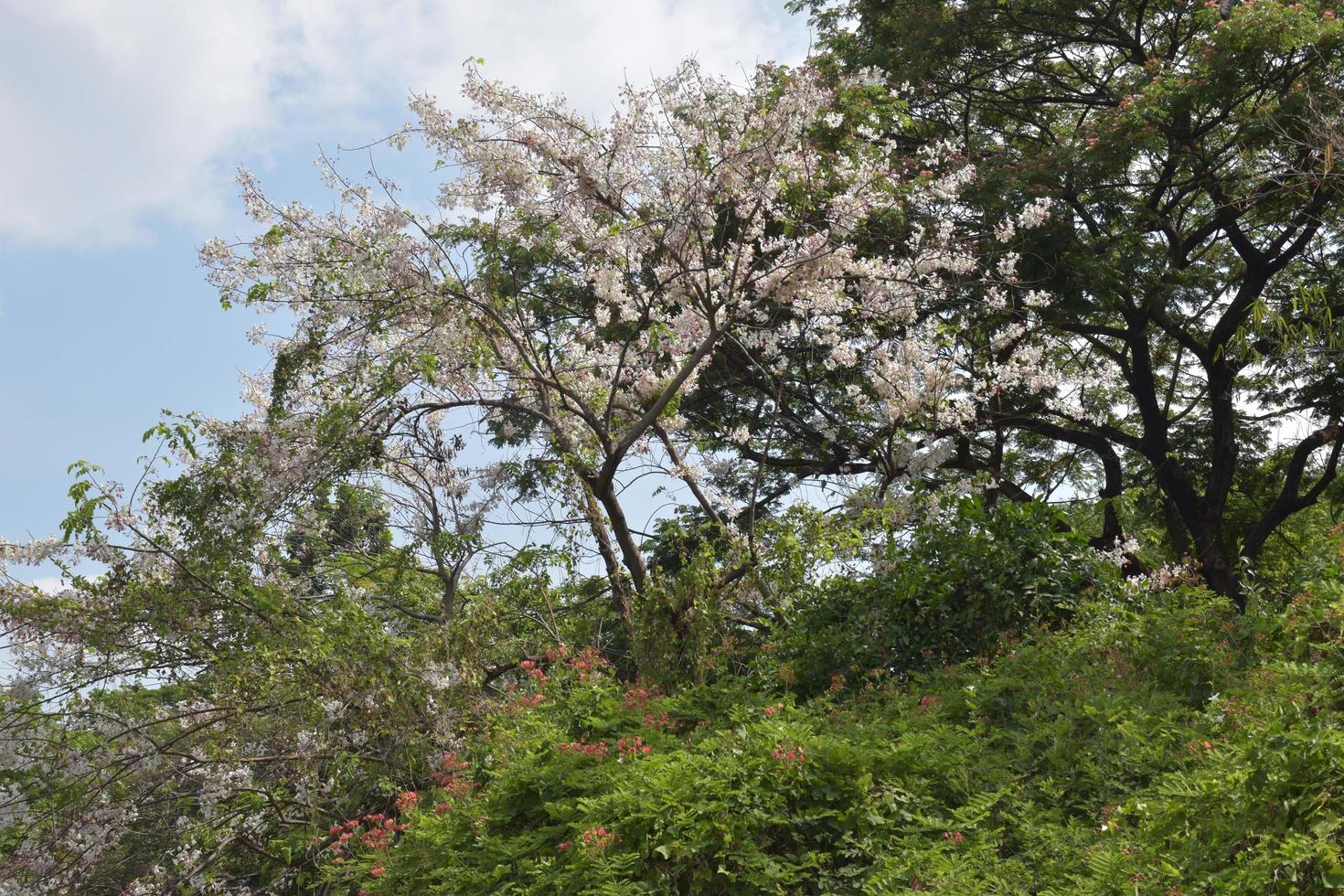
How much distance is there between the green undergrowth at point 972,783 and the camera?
313 cm

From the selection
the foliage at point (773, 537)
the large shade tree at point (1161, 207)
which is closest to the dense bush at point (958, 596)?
the foliage at point (773, 537)

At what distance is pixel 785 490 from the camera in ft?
41.6

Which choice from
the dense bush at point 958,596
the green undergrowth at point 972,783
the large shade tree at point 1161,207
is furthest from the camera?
the large shade tree at point 1161,207

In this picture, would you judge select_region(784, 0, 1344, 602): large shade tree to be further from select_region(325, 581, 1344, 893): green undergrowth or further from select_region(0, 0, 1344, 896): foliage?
select_region(325, 581, 1344, 893): green undergrowth

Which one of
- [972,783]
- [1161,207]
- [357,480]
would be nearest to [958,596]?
[972,783]

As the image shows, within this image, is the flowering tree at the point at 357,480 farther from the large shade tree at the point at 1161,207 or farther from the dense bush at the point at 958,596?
the large shade tree at the point at 1161,207

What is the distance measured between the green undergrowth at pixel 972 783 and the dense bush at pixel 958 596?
1.14 feet

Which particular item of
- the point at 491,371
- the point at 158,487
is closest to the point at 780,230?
the point at 491,371

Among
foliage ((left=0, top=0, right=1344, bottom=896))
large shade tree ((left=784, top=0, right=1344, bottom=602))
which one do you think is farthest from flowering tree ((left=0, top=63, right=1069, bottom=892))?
large shade tree ((left=784, top=0, right=1344, bottom=602))

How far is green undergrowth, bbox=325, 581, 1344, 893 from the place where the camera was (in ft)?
10.3

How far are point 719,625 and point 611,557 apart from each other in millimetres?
1592

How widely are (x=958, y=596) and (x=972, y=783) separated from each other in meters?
2.48

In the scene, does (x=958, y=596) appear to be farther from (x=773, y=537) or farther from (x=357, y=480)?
(x=357, y=480)

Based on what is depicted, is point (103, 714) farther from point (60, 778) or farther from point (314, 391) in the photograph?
point (314, 391)
